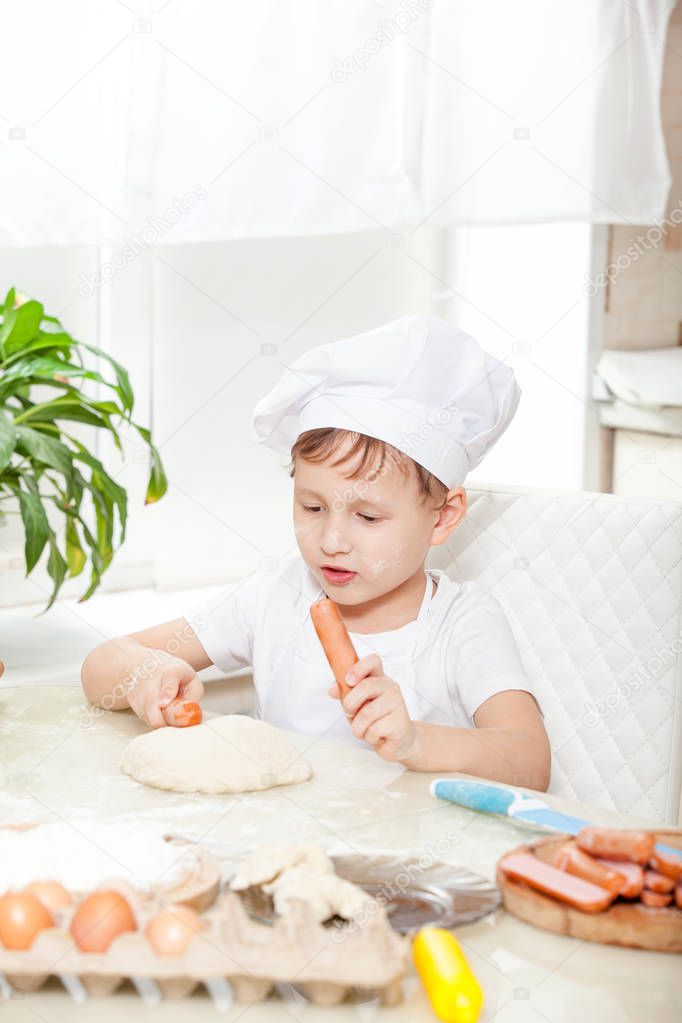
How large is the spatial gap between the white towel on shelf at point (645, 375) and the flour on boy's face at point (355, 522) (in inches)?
52.1

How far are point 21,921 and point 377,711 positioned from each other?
0.42 metres

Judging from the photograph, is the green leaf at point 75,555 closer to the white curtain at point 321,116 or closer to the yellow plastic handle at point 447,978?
the white curtain at point 321,116

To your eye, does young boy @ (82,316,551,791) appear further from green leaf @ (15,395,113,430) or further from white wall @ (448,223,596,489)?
white wall @ (448,223,596,489)

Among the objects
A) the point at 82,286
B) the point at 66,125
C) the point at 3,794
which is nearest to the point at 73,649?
the point at 82,286

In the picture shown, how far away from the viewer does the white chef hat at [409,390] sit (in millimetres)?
1257

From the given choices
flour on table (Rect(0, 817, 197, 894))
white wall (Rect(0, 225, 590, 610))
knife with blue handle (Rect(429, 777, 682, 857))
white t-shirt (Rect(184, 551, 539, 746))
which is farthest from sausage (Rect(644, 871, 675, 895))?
white wall (Rect(0, 225, 590, 610))

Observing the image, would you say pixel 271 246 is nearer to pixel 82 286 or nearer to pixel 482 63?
pixel 82 286

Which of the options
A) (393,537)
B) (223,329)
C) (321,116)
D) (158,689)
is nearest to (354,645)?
(393,537)

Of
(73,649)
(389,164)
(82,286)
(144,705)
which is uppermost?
(389,164)

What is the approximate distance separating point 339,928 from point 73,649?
49.8 inches

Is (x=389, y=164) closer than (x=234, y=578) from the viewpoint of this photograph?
Yes

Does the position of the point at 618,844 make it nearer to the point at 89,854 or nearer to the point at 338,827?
the point at 338,827

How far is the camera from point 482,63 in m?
2.27

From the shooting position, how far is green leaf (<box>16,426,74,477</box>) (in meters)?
1.58
